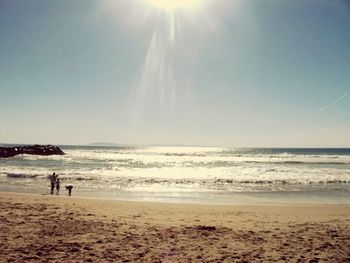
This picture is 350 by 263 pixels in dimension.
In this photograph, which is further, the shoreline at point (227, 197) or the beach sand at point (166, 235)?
the shoreline at point (227, 197)

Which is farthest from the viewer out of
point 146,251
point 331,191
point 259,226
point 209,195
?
point 331,191

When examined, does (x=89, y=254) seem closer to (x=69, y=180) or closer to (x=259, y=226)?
(x=259, y=226)

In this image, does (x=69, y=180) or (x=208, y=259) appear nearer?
(x=208, y=259)

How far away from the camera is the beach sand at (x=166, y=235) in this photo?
7805 mm

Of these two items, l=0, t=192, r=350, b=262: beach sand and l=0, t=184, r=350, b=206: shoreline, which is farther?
l=0, t=184, r=350, b=206: shoreline

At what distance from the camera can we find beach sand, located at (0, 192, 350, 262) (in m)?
7.80

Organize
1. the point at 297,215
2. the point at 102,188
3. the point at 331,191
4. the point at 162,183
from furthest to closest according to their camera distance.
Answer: the point at 162,183, the point at 102,188, the point at 331,191, the point at 297,215

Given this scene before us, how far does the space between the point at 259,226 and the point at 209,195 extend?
10504 mm

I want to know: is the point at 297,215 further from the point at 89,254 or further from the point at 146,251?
the point at 89,254

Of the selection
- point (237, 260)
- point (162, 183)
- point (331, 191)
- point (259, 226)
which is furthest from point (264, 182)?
point (237, 260)

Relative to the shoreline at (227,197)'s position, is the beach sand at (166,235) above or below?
above

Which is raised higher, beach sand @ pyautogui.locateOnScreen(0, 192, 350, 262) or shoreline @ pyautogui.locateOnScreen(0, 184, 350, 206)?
beach sand @ pyautogui.locateOnScreen(0, 192, 350, 262)

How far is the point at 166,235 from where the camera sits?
976 centimetres

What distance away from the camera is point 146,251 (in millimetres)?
8164
